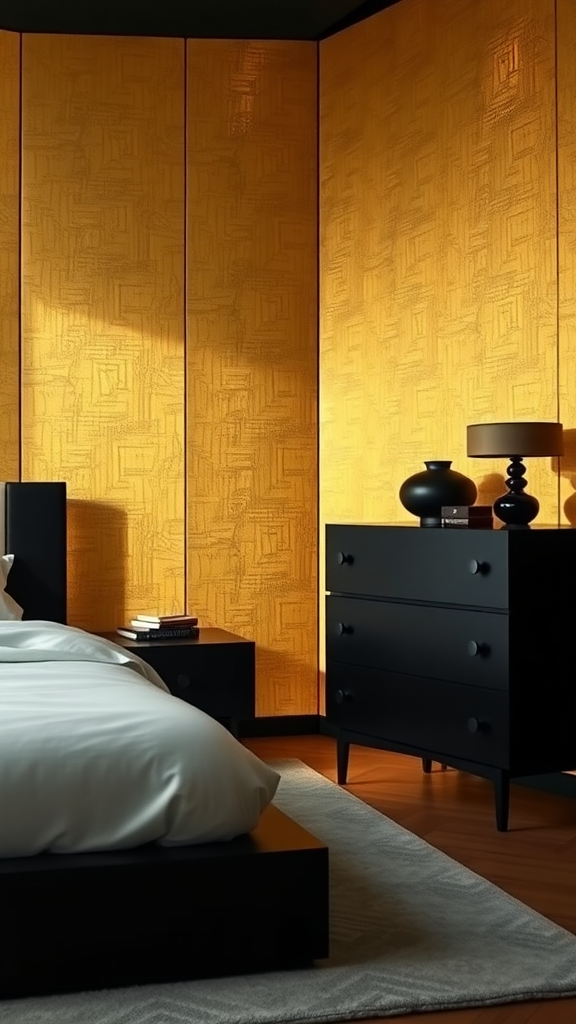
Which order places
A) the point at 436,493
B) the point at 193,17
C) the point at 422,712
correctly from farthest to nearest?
the point at 193,17 → the point at 436,493 → the point at 422,712

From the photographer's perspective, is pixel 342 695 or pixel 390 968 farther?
pixel 342 695

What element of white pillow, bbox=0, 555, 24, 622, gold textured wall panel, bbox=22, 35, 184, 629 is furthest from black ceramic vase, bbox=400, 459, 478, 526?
white pillow, bbox=0, 555, 24, 622

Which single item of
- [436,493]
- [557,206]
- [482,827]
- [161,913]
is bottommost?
[482,827]

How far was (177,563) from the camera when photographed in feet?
16.6

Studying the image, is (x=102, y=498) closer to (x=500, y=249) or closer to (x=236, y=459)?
(x=236, y=459)

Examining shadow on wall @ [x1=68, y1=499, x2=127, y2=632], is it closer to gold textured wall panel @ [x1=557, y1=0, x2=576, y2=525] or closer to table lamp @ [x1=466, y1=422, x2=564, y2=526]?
table lamp @ [x1=466, y1=422, x2=564, y2=526]

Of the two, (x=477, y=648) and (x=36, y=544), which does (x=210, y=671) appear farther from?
(x=477, y=648)

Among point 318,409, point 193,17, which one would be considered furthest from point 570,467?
point 193,17

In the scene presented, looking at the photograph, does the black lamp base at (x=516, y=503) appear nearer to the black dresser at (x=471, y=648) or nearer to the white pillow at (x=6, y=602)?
the black dresser at (x=471, y=648)

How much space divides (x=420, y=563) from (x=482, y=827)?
0.80 m

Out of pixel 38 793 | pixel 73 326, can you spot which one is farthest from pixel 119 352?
pixel 38 793

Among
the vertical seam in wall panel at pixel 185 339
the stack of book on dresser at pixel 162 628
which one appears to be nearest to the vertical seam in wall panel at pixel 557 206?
the stack of book on dresser at pixel 162 628

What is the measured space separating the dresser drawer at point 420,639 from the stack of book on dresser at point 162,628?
0.70m

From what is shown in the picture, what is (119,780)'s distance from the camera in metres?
2.28
